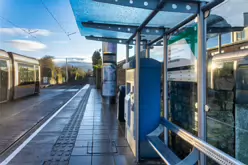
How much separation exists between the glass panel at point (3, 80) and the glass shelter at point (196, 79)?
360 inches

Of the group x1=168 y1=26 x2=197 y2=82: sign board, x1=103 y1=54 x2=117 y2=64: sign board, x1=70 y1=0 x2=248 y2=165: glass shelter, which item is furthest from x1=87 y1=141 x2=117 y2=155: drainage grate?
x1=103 y1=54 x2=117 y2=64: sign board

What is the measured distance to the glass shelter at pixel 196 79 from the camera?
8.43 feet

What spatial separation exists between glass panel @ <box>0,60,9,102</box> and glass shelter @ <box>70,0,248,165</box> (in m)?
9.14

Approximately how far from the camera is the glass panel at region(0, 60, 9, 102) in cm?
1243

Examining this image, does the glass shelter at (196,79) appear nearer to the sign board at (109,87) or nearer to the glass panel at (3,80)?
the sign board at (109,87)

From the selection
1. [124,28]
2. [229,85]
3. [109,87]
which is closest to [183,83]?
[229,85]

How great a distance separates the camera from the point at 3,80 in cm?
1257

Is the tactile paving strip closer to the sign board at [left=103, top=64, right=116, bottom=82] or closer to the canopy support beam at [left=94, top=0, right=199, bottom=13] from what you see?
the canopy support beam at [left=94, top=0, right=199, bottom=13]

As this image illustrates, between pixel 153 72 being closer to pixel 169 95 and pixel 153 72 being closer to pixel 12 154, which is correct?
pixel 169 95

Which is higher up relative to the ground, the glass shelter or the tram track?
the glass shelter

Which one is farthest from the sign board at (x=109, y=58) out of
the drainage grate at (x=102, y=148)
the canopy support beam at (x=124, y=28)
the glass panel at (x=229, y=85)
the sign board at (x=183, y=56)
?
the glass panel at (x=229, y=85)

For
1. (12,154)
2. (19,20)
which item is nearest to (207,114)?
(12,154)

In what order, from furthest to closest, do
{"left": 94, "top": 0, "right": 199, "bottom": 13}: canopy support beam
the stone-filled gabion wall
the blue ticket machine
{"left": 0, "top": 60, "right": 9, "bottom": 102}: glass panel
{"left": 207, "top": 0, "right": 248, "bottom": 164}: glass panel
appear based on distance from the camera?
{"left": 0, "top": 60, "right": 9, "bottom": 102}: glass panel → the blue ticket machine → the stone-filled gabion wall → {"left": 94, "top": 0, "right": 199, "bottom": 13}: canopy support beam → {"left": 207, "top": 0, "right": 248, "bottom": 164}: glass panel

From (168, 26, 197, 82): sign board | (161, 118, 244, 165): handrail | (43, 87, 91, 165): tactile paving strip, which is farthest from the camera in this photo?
(43, 87, 91, 165): tactile paving strip
